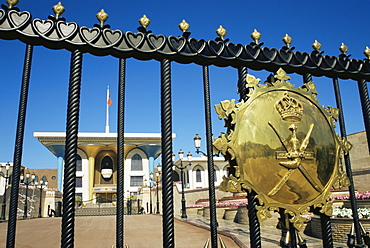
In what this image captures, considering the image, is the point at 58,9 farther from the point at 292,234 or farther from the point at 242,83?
the point at 292,234

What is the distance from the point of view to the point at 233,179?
2.73 m

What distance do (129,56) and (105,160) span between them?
41.6 m

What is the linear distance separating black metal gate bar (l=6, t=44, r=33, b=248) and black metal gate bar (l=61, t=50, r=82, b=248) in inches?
15.5

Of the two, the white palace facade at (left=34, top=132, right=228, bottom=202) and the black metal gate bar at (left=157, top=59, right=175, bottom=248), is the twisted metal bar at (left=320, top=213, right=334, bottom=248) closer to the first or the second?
the black metal gate bar at (left=157, top=59, right=175, bottom=248)

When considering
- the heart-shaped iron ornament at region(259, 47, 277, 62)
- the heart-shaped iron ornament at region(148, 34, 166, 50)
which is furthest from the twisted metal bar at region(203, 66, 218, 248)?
the heart-shaped iron ornament at region(259, 47, 277, 62)

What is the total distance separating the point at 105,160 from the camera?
42.7 m

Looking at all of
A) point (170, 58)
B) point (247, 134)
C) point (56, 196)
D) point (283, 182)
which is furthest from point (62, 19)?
Result: point (56, 196)

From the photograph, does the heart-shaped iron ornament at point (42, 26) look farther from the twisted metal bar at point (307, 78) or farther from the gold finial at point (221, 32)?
the twisted metal bar at point (307, 78)

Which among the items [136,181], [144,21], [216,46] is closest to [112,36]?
[144,21]

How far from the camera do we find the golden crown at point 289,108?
3.06 m

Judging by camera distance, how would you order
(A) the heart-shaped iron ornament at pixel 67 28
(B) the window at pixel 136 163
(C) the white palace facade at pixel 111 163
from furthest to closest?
(B) the window at pixel 136 163 < (C) the white palace facade at pixel 111 163 < (A) the heart-shaped iron ornament at pixel 67 28

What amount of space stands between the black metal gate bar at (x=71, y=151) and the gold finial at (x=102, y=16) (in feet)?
1.21

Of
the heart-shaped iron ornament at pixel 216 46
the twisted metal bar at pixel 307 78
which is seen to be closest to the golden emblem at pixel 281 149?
the twisted metal bar at pixel 307 78

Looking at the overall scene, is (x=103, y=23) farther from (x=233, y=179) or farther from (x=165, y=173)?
(x=233, y=179)
